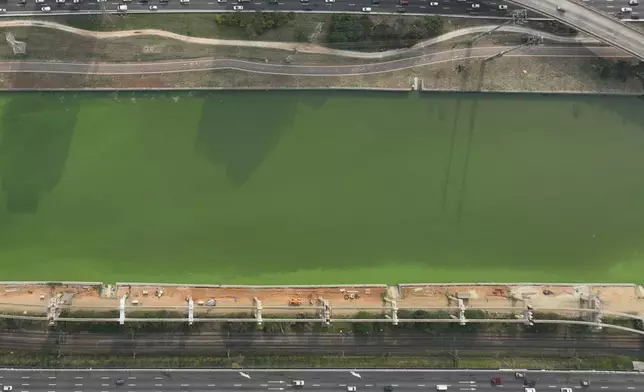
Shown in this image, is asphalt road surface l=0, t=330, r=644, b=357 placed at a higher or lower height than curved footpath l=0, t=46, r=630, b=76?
lower

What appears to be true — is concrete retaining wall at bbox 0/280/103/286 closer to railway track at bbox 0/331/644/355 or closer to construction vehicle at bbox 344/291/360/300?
railway track at bbox 0/331/644/355

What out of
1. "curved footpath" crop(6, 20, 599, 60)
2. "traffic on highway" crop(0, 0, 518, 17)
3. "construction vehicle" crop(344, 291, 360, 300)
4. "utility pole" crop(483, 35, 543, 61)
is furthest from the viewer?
"traffic on highway" crop(0, 0, 518, 17)

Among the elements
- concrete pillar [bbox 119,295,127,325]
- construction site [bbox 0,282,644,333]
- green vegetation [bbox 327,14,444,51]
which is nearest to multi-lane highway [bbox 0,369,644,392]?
concrete pillar [bbox 119,295,127,325]

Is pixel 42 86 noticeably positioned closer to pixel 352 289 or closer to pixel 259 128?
pixel 259 128

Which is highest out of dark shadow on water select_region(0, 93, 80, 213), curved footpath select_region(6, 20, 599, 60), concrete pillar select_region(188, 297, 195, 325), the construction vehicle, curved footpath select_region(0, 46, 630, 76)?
curved footpath select_region(6, 20, 599, 60)

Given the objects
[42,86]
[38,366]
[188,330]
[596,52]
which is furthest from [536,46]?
[38,366]

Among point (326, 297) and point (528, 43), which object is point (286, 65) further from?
point (528, 43)

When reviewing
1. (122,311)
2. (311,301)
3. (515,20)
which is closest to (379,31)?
(515,20)
